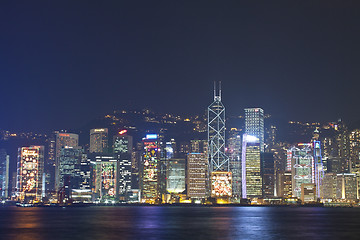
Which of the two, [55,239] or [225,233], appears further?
[225,233]

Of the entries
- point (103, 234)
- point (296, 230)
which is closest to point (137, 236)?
point (103, 234)

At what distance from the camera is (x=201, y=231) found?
87125 millimetres

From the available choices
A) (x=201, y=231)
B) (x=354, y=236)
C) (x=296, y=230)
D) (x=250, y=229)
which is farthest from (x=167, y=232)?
(x=354, y=236)

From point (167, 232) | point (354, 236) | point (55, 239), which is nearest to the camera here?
point (55, 239)

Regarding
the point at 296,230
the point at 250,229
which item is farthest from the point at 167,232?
the point at 296,230

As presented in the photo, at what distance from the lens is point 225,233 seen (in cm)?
8275

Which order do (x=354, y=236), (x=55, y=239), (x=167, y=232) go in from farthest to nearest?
1. (x=167, y=232)
2. (x=354, y=236)
3. (x=55, y=239)

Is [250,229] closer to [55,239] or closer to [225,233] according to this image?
[225,233]

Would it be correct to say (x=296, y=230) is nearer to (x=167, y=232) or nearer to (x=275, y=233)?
(x=275, y=233)

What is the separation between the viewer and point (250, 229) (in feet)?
299

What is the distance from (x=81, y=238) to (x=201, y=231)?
1971cm

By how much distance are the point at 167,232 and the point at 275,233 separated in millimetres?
15652

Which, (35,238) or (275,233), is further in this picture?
(275,233)

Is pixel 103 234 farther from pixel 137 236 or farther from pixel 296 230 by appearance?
pixel 296 230
